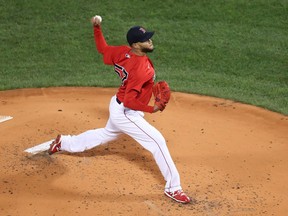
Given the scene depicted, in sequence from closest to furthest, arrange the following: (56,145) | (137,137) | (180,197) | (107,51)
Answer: (180,197) → (137,137) → (107,51) → (56,145)

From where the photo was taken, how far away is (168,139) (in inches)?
359

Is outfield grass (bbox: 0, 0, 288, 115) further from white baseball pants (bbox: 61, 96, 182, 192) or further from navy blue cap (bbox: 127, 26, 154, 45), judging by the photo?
navy blue cap (bbox: 127, 26, 154, 45)

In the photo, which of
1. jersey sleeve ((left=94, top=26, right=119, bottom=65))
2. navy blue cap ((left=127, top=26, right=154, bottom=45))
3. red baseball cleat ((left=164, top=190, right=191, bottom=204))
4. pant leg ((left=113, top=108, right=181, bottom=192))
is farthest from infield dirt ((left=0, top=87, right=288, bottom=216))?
navy blue cap ((left=127, top=26, right=154, bottom=45))

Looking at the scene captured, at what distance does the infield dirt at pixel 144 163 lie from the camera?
23.9 feet

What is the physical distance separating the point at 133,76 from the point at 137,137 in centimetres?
76

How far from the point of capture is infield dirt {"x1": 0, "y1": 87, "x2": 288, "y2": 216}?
727 centimetres

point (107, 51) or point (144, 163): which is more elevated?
point (107, 51)

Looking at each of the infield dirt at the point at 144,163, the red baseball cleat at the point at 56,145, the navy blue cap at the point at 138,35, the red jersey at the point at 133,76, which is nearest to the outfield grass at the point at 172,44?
the infield dirt at the point at 144,163

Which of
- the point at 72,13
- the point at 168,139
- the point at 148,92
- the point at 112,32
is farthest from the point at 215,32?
the point at 148,92

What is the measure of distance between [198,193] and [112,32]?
7219 mm

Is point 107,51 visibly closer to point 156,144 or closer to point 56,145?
point 156,144

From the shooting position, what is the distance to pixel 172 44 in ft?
44.6

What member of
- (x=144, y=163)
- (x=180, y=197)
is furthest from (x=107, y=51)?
(x=180, y=197)

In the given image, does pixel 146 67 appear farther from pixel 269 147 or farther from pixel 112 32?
pixel 112 32
